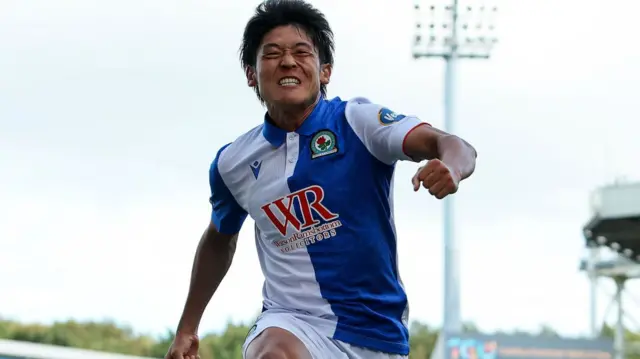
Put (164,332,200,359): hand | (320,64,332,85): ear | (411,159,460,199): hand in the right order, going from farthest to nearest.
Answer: (164,332,200,359): hand < (320,64,332,85): ear < (411,159,460,199): hand

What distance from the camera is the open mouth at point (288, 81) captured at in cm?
466

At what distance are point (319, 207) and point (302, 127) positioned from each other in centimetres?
37

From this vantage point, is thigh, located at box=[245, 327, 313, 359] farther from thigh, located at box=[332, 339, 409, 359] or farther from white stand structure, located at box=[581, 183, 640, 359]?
white stand structure, located at box=[581, 183, 640, 359]

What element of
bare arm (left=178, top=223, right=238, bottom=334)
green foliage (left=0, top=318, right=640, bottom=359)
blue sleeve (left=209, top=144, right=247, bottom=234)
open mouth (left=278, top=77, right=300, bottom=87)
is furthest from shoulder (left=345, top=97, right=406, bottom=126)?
green foliage (left=0, top=318, right=640, bottom=359)

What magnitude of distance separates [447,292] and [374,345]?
24.2 meters

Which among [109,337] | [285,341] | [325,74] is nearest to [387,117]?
[325,74]

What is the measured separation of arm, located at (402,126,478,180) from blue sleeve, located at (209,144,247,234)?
1012 millimetres

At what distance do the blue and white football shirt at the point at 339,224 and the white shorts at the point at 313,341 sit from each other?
3 cm

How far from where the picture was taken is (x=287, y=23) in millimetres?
4855

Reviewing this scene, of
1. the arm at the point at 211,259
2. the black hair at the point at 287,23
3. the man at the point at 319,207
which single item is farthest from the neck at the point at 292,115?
the arm at the point at 211,259

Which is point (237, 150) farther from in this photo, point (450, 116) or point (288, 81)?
point (450, 116)

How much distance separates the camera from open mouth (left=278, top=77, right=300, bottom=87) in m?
4.66

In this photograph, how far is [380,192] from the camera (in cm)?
457

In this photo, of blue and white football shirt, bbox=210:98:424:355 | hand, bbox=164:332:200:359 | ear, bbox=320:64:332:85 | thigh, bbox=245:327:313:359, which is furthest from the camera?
hand, bbox=164:332:200:359
